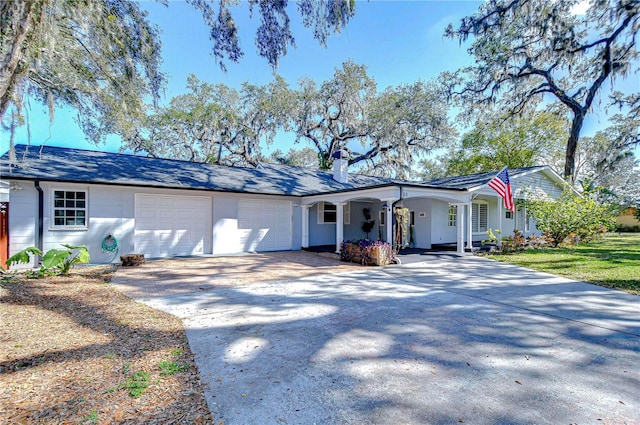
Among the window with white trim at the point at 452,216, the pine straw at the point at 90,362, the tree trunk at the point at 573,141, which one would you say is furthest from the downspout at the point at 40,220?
the tree trunk at the point at 573,141

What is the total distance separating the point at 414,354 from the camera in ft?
11.3

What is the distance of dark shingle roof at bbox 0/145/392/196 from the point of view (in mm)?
9094

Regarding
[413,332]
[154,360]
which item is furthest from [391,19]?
[154,360]

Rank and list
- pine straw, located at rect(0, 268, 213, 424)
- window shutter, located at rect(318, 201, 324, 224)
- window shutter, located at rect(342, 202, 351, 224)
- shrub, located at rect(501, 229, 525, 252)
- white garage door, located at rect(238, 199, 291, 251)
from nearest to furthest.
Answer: pine straw, located at rect(0, 268, 213, 424)
white garage door, located at rect(238, 199, 291, 251)
shrub, located at rect(501, 229, 525, 252)
window shutter, located at rect(318, 201, 324, 224)
window shutter, located at rect(342, 202, 351, 224)

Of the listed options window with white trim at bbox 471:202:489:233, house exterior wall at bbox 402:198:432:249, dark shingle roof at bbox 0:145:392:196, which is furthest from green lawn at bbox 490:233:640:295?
dark shingle roof at bbox 0:145:392:196

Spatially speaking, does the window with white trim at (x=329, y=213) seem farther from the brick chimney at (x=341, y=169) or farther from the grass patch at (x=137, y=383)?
the grass patch at (x=137, y=383)

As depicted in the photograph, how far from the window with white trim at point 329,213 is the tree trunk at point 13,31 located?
1097cm

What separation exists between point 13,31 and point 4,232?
6.26 metres

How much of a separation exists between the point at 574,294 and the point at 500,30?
42.9 feet

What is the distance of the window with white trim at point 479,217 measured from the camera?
1585 centimetres

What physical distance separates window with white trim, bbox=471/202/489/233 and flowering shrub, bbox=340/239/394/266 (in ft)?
26.8

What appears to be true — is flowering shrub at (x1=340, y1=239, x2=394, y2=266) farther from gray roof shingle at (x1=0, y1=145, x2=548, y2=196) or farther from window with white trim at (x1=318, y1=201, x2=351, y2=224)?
window with white trim at (x1=318, y1=201, x2=351, y2=224)

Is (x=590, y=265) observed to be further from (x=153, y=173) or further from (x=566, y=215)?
(x=153, y=173)

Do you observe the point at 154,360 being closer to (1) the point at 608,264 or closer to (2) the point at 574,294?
(2) the point at 574,294
